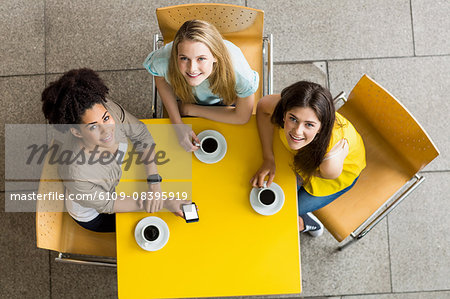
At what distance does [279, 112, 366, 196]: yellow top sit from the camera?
1.39 m

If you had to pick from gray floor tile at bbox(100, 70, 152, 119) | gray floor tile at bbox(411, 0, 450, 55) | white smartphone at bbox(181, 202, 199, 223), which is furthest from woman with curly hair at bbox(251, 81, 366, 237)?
gray floor tile at bbox(411, 0, 450, 55)

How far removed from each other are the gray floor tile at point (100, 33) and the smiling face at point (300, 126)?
120cm

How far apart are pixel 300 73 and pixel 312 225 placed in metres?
0.85

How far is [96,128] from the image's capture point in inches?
47.7

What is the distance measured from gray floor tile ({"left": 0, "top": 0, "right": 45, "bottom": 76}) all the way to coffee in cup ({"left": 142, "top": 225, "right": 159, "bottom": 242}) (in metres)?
1.37

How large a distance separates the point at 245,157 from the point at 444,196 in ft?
4.37

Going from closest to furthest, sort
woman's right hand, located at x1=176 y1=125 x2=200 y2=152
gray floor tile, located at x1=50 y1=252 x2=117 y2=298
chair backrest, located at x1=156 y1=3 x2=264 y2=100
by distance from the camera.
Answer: woman's right hand, located at x1=176 y1=125 x2=200 y2=152 < chair backrest, located at x1=156 y1=3 x2=264 y2=100 < gray floor tile, located at x1=50 y1=252 x2=117 y2=298

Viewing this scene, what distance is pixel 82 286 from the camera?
2.05 meters

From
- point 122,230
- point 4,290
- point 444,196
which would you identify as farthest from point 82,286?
point 444,196

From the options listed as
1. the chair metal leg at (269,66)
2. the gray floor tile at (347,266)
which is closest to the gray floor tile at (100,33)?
the chair metal leg at (269,66)

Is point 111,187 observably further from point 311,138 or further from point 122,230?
point 311,138

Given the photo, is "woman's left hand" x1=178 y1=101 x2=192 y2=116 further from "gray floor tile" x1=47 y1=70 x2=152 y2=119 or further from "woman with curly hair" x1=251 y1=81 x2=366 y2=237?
"gray floor tile" x1=47 y1=70 x2=152 y2=119

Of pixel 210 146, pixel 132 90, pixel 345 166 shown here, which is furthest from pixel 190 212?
pixel 132 90

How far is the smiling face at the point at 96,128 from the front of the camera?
1.18 m
